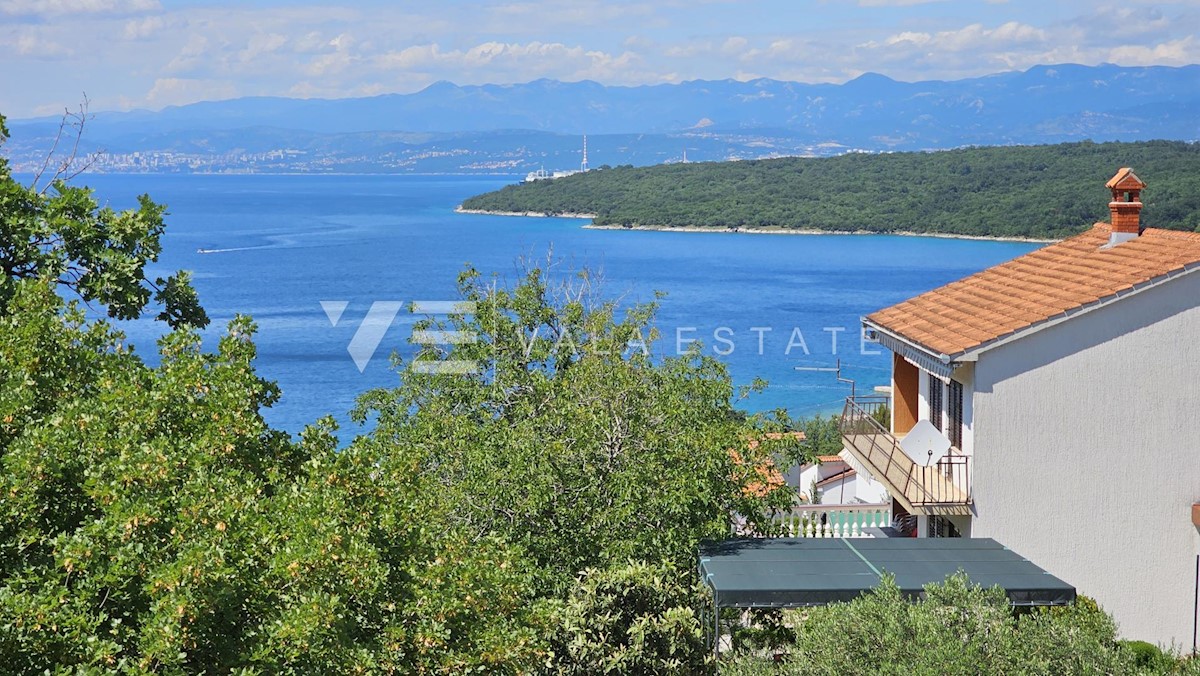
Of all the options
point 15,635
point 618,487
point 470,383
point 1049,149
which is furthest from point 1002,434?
point 1049,149

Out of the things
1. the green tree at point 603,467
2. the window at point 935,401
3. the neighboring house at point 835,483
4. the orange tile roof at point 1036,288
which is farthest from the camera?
the neighboring house at point 835,483

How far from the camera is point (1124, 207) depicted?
48.8ft

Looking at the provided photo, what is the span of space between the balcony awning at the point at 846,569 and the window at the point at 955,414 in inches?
107

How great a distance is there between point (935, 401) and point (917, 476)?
1575mm

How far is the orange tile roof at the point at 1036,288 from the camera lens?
13.2 meters

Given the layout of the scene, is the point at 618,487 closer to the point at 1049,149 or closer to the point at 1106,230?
the point at 1106,230

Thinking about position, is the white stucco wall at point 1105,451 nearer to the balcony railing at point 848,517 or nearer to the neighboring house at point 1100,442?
the neighboring house at point 1100,442

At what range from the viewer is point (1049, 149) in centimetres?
15125

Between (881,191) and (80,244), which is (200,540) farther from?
(881,191)

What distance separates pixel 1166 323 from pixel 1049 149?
14808 cm

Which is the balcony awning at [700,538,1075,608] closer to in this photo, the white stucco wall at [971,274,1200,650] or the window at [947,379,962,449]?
the white stucco wall at [971,274,1200,650]

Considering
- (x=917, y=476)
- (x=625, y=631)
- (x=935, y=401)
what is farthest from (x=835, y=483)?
(x=625, y=631)

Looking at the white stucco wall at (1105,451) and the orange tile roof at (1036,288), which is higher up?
the orange tile roof at (1036,288)

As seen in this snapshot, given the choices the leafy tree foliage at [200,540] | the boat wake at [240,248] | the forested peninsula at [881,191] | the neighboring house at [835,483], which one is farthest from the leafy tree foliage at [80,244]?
the boat wake at [240,248]
